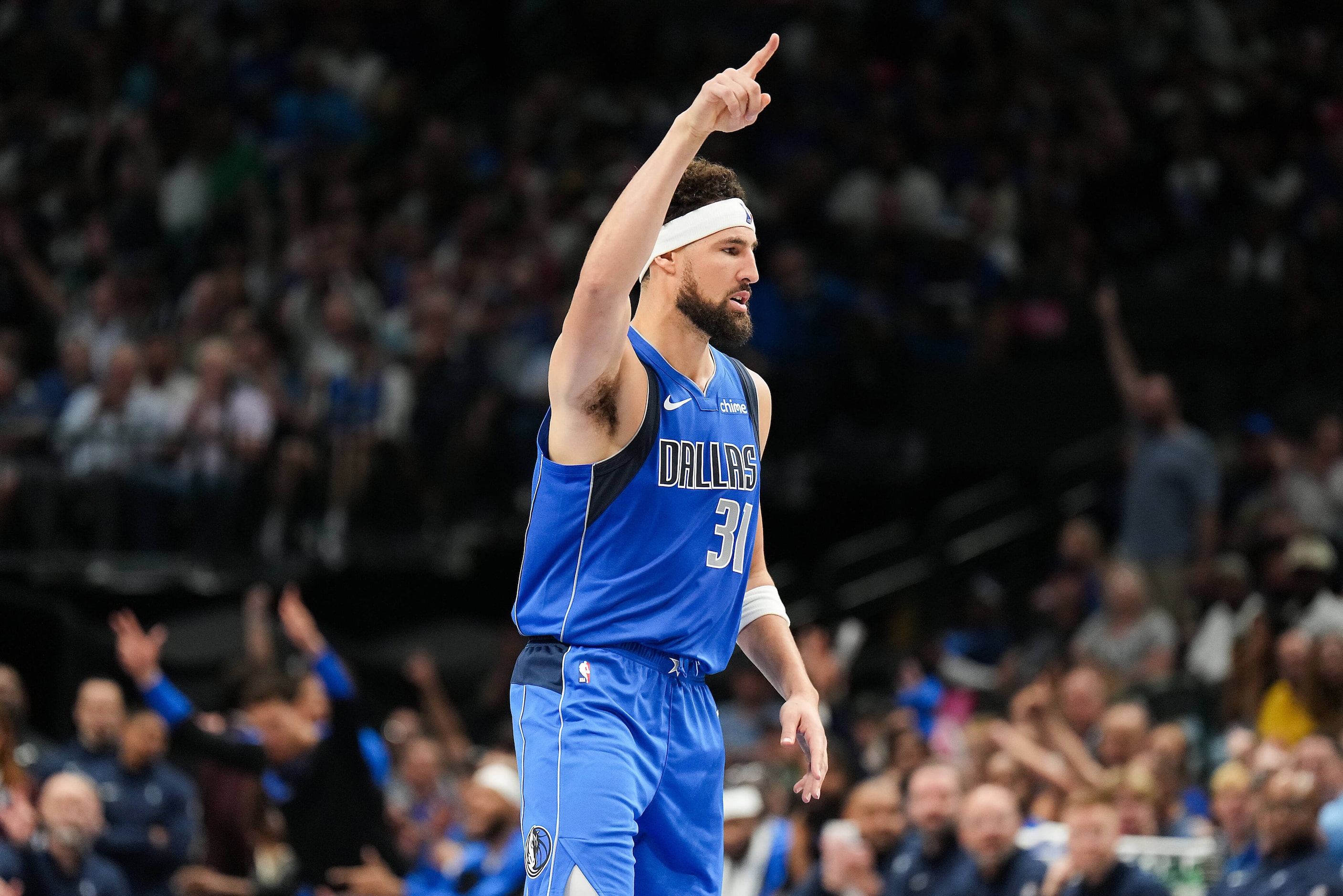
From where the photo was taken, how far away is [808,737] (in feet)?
17.4

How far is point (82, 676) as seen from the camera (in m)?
13.6

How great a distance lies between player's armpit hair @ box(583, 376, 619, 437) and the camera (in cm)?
495

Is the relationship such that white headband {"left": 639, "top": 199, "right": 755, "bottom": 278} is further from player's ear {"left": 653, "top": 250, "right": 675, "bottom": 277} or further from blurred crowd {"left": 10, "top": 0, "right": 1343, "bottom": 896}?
blurred crowd {"left": 10, "top": 0, "right": 1343, "bottom": 896}

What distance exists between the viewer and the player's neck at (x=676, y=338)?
5.34m

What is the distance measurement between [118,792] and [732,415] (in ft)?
22.7

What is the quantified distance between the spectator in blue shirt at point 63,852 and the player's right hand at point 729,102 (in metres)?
6.47

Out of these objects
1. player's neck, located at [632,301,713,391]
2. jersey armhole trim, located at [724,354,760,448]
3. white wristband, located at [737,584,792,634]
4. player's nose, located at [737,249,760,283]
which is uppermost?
player's nose, located at [737,249,760,283]

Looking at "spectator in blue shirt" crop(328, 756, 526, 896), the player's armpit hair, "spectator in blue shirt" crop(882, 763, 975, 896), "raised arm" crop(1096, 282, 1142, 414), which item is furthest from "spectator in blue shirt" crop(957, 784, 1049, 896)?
"raised arm" crop(1096, 282, 1142, 414)

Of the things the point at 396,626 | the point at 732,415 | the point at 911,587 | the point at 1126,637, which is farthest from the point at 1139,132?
the point at 732,415

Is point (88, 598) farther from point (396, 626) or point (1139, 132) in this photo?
point (1139, 132)

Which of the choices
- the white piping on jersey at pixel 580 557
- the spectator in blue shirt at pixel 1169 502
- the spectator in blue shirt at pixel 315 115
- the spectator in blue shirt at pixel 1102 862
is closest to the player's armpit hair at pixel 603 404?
the white piping on jersey at pixel 580 557

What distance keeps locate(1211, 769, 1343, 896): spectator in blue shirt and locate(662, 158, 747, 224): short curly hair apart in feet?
14.6

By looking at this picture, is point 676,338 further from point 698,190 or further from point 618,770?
point 618,770

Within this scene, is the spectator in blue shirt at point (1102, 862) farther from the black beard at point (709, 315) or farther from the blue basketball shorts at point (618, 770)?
the black beard at point (709, 315)
